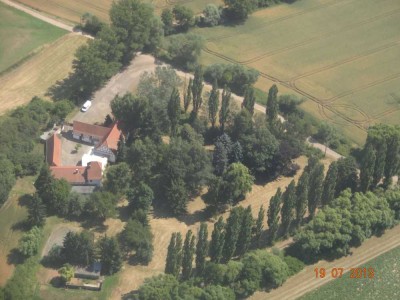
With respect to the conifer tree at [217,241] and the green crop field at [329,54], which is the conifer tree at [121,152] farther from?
the green crop field at [329,54]

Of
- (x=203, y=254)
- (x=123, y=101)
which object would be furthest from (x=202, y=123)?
(x=203, y=254)

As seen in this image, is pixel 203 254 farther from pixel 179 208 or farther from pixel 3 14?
pixel 3 14

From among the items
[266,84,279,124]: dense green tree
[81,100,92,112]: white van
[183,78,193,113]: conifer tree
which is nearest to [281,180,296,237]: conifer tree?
[266,84,279,124]: dense green tree

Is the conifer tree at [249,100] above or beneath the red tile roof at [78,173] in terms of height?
above

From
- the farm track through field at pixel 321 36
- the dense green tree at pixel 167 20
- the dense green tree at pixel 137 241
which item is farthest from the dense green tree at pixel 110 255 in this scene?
the dense green tree at pixel 167 20

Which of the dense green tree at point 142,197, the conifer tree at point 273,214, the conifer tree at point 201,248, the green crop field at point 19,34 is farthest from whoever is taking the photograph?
the green crop field at point 19,34

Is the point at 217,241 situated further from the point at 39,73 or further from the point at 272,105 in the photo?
the point at 39,73

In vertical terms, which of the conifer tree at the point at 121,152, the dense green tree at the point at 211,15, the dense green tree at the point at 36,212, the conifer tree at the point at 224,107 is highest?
the dense green tree at the point at 211,15
